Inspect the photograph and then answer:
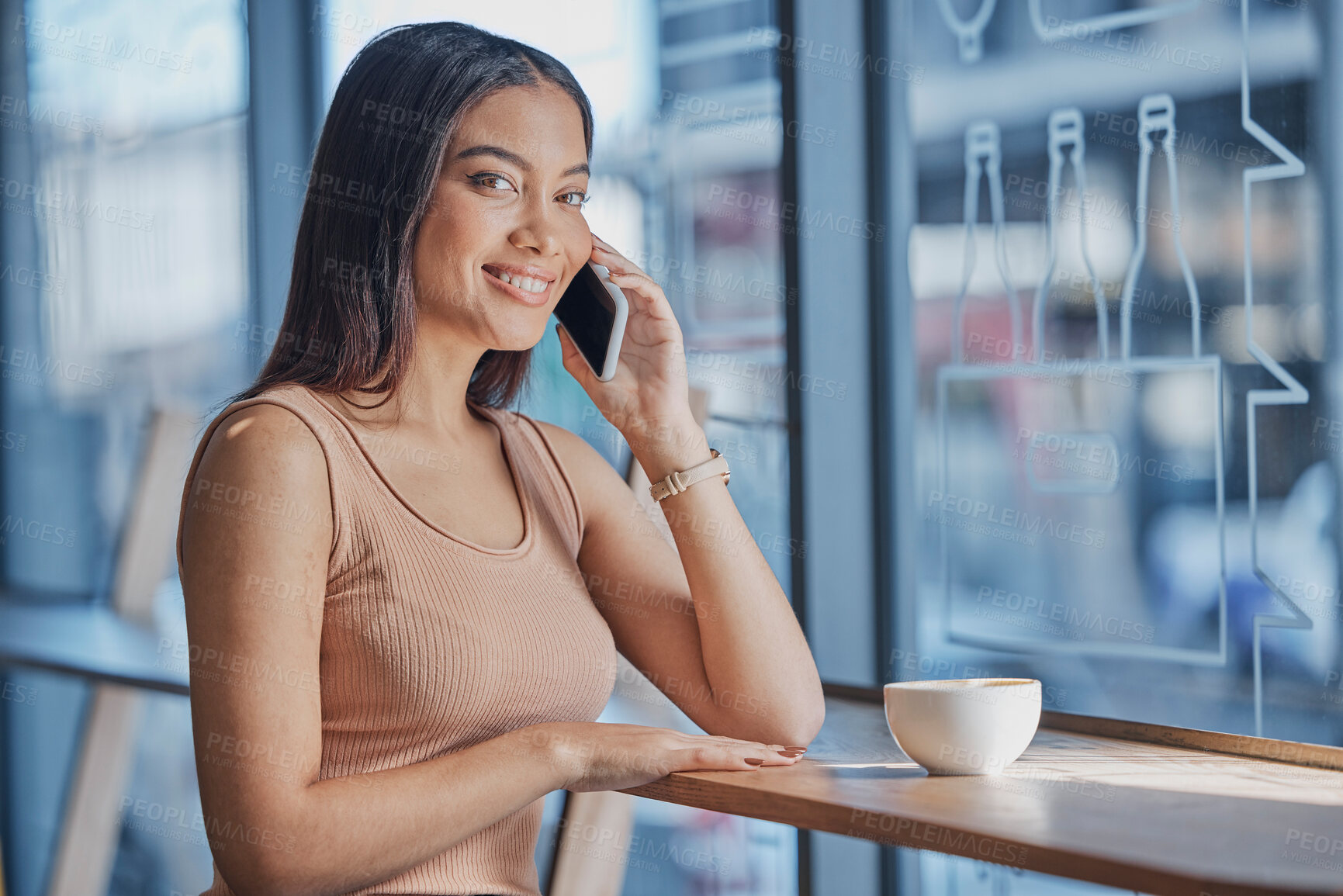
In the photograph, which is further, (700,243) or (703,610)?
(700,243)

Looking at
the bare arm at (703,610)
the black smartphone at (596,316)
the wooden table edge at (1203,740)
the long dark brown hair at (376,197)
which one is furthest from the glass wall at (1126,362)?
the long dark brown hair at (376,197)

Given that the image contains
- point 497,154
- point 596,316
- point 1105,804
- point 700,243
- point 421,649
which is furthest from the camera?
point 700,243

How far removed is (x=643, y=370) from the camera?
54.1 inches

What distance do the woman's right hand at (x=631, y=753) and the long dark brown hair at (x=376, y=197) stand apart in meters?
0.43

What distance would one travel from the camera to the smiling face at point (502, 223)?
1228 millimetres

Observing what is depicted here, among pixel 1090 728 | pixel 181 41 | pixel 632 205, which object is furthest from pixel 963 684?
pixel 181 41

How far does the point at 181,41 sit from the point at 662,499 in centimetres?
225

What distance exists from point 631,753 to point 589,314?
0.54 m

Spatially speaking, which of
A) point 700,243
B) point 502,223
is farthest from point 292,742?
point 700,243

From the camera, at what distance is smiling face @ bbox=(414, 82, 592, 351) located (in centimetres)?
123

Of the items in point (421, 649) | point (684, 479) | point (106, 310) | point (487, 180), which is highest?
point (106, 310)

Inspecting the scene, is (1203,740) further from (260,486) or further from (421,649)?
→ (260,486)

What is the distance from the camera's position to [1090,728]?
4.08 feet

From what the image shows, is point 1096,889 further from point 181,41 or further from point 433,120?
point 181,41
